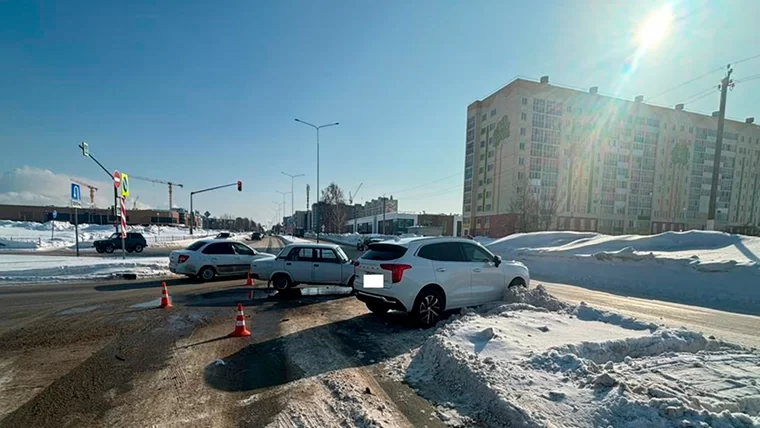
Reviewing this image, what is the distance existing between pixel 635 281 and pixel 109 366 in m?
17.3

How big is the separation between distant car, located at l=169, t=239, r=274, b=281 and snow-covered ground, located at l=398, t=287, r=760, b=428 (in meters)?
9.48

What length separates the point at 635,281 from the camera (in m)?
13.7

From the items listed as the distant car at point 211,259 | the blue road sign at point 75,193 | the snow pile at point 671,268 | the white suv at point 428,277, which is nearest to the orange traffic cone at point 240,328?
the white suv at point 428,277

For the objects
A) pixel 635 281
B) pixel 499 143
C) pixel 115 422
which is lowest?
pixel 635 281

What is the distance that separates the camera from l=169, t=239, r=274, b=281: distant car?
1280cm

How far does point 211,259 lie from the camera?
517 inches

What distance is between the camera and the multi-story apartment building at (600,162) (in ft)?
209

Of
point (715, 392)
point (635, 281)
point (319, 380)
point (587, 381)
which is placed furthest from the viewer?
point (635, 281)

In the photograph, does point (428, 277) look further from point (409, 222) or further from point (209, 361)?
point (409, 222)

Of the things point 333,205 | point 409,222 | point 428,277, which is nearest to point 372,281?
point 428,277

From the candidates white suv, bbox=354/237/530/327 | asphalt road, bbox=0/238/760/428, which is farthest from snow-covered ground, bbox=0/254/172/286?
white suv, bbox=354/237/530/327

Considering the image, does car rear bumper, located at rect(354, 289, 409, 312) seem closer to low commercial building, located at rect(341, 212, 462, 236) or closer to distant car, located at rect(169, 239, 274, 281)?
distant car, located at rect(169, 239, 274, 281)

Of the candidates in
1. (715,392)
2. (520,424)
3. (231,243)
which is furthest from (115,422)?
(231,243)

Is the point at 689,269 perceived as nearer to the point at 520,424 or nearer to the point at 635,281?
the point at 635,281
